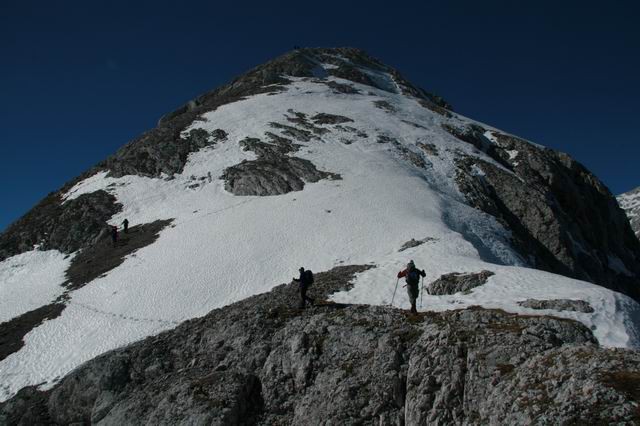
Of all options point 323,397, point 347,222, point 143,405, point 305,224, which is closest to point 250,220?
point 305,224

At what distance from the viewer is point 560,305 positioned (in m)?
18.7

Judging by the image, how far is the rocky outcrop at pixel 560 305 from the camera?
60.7 feet

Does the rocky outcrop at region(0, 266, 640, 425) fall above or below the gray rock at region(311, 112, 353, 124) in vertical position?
below

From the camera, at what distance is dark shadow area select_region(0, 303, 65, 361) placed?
2726 cm

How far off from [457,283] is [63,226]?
4328cm

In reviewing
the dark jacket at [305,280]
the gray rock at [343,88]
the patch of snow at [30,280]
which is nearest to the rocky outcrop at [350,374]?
the dark jacket at [305,280]

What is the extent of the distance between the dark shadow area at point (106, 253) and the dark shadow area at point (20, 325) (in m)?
3.31

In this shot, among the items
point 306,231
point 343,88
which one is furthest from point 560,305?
point 343,88

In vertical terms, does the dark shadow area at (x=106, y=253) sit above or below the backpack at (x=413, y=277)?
above

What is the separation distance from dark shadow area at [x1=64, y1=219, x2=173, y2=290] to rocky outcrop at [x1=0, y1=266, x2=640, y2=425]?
16144 millimetres

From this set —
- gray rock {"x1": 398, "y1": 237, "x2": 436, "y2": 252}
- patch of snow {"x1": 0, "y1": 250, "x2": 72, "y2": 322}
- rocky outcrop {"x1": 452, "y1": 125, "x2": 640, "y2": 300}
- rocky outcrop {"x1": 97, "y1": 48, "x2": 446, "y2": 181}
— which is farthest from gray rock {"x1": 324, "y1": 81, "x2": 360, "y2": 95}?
gray rock {"x1": 398, "y1": 237, "x2": 436, "y2": 252}

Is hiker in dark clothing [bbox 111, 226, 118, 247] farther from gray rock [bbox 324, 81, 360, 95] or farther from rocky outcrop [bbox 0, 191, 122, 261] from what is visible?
gray rock [bbox 324, 81, 360, 95]

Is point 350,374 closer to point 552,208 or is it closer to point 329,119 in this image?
point 552,208

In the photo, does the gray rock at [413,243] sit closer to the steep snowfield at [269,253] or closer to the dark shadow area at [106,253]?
the steep snowfield at [269,253]
